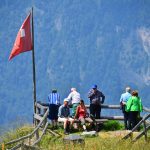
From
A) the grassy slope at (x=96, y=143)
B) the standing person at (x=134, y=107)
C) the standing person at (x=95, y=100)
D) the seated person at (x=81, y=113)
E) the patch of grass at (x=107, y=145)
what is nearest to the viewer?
the patch of grass at (x=107, y=145)

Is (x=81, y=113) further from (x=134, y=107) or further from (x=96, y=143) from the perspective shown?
(x=96, y=143)

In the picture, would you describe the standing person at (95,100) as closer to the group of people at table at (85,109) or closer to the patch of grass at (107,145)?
the group of people at table at (85,109)

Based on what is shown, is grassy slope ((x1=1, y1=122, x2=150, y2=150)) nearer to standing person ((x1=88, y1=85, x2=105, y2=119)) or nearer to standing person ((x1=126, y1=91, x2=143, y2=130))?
standing person ((x1=126, y1=91, x2=143, y2=130))

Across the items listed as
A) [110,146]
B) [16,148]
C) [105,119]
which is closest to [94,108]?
[105,119]

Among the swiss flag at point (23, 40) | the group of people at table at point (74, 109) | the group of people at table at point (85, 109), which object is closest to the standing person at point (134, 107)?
the group of people at table at point (85, 109)

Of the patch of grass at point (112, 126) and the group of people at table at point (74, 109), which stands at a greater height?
the group of people at table at point (74, 109)

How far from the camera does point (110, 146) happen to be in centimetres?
1770

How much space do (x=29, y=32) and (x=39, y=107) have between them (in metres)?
2.95

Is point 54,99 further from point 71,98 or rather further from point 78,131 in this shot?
point 78,131

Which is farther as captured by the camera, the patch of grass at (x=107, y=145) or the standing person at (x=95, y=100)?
the standing person at (x=95, y=100)

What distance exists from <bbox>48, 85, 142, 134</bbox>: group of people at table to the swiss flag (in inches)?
64.2

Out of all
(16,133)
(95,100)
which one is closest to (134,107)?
(95,100)

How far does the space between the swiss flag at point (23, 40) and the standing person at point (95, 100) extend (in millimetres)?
2596

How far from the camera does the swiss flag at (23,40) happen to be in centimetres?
2539
